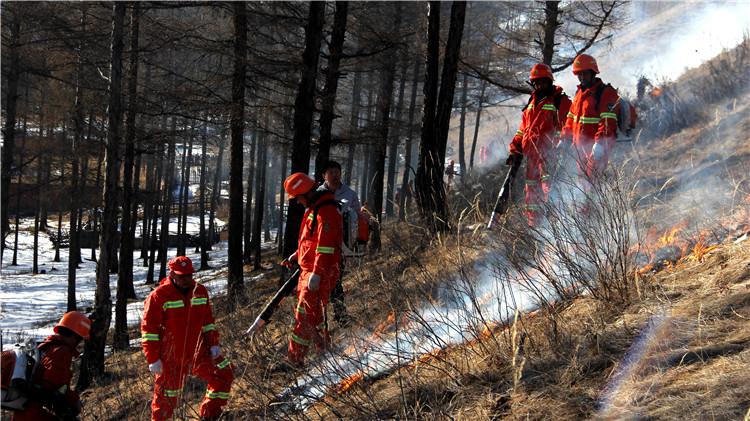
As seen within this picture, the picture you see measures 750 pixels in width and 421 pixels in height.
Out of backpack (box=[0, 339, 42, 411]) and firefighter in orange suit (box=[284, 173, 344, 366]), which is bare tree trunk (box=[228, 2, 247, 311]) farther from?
backpack (box=[0, 339, 42, 411])

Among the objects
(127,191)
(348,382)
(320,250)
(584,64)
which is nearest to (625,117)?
(584,64)

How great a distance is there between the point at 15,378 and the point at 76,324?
0.64 m

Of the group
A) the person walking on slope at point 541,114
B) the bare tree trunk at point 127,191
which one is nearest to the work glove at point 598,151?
the person walking on slope at point 541,114

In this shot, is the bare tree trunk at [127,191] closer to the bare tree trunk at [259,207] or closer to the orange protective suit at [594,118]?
the bare tree trunk at [259,207]

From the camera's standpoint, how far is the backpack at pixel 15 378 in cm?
509

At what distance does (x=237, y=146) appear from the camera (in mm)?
13828

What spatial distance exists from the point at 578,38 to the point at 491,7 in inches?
750

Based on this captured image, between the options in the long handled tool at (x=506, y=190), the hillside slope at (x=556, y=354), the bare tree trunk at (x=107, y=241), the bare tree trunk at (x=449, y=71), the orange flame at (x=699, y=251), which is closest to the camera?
the hillside slope at (x=556, y=354)

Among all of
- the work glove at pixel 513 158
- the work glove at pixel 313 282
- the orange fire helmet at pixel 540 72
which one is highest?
the orange fire helmet at pixel 540 72

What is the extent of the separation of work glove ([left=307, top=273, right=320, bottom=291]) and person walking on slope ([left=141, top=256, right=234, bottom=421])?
3.18 ft

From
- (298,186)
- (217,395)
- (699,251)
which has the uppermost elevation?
(298,186)

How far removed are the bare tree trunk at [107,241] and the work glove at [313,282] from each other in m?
5.90

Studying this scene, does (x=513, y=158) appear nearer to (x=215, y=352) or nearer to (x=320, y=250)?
(x=320, y=250)

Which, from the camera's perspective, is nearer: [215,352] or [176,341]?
[215,352]
